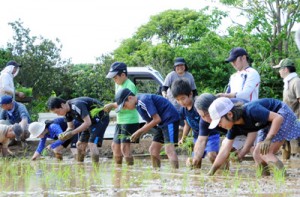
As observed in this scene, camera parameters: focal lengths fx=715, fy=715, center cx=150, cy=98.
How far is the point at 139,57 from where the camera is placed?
30125 mm

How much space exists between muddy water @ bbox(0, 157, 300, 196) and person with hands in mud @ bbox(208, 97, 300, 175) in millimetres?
233

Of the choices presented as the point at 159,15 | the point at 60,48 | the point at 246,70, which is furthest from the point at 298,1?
the point at 159,15

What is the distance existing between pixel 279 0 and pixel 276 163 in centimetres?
1257

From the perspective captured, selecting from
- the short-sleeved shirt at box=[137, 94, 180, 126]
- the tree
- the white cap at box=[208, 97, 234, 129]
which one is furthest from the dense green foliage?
the white cap at box=[208, 97, 234, 129]

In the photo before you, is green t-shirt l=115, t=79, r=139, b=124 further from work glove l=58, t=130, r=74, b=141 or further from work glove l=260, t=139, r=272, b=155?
work glove l=260, t=139, r=272, b=155

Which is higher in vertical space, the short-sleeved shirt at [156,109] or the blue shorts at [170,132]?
the short-sleeved shirt at [156,109]

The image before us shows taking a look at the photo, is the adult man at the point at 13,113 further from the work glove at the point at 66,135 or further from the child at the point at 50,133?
the work glove at the point at 66,135

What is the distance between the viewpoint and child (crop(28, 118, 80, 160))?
12102mm

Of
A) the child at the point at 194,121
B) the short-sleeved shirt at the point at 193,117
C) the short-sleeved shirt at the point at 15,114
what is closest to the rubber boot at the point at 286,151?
the child at the point at 194,121

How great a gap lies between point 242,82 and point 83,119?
2.93 metres

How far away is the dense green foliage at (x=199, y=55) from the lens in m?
19.8

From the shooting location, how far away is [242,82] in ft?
31.4

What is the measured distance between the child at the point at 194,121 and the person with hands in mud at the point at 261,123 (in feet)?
3.14

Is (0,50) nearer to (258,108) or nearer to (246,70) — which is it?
(246,70)
